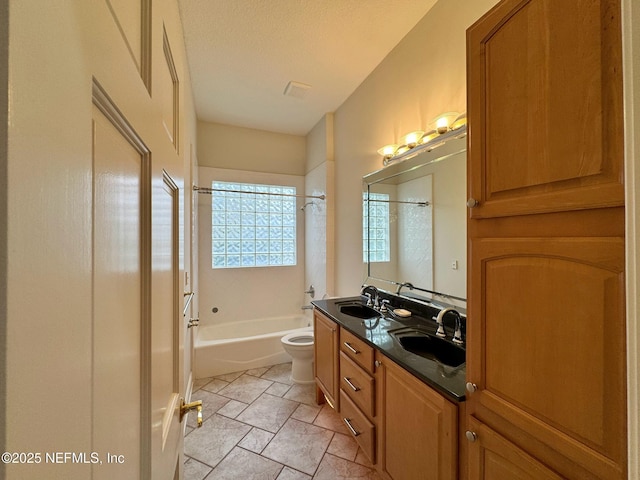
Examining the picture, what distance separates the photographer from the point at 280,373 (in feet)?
8.98

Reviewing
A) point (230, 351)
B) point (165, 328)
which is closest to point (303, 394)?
point (230, 351)

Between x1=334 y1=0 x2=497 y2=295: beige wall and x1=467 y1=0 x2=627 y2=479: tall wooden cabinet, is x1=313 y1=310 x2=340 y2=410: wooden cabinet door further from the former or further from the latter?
x1=467 y1=0 x2=627 y2=479: tall wooden cabinet

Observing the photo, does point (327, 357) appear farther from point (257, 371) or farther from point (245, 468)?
point (257, 371)

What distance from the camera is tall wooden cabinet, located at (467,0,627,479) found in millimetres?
573

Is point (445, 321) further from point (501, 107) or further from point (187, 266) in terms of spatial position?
point (187, 266)

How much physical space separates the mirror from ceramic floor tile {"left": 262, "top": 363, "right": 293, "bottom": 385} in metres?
1.29

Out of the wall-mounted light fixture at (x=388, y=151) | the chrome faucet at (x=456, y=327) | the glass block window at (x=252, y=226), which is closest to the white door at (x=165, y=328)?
the chrome faucet at (x=456, y=327)

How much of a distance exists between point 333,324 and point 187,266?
1303mm

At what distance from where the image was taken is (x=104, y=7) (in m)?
0.34

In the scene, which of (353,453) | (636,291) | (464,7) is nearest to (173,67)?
(636,291)

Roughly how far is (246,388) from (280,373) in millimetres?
388

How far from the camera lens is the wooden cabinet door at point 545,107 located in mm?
577

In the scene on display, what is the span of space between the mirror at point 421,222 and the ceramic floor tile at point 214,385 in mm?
1703

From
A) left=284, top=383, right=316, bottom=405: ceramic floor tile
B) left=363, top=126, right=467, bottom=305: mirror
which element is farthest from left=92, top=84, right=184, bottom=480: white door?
left=284, top=383, right=316, bottom=405: ceramic floor tile
